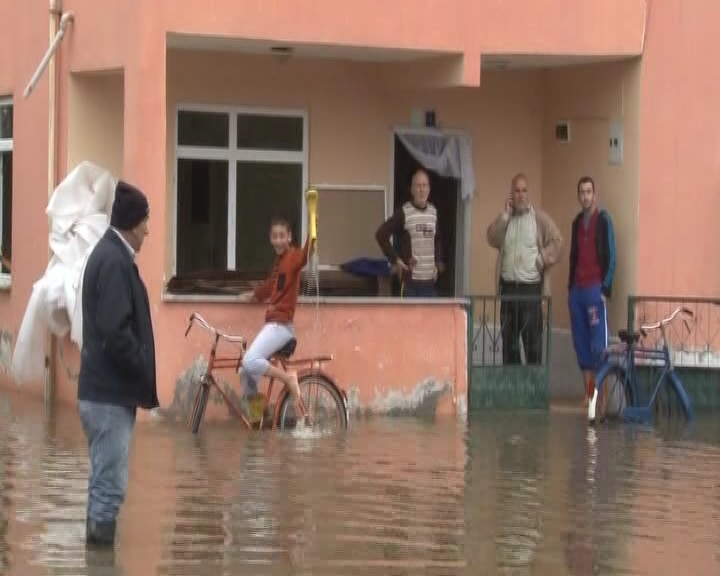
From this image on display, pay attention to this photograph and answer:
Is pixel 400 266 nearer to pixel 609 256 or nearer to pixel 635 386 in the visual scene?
pixel 609 256

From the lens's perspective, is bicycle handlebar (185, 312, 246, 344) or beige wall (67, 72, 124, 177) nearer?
bicycle handlebar (185, 312, 246, 344)

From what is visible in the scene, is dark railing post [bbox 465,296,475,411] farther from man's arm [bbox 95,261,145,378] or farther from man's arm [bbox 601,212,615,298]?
man's arm [bbox 95,261,145,378]

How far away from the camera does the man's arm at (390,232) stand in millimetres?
14984

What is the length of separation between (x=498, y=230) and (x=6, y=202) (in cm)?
558

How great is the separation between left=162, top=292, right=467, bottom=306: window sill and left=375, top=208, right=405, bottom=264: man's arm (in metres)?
0.91

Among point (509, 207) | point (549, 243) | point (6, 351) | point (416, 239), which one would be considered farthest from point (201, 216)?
point (549, 243)

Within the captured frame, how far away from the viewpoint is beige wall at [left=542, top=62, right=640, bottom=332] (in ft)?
49.3

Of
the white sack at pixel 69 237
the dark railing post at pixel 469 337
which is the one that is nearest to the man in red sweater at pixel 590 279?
the dark railing post at pixel 469 337

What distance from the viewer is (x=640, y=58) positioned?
14898mm

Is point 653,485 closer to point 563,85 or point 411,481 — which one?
point 411,481

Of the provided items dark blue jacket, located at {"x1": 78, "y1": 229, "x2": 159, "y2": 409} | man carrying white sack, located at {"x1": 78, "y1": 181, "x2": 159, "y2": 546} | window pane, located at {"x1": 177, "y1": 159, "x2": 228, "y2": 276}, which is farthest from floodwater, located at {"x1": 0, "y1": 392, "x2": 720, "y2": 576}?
window pane, located at {"x1": 177, "y1": 159, "x2": 228, "y2": 276}

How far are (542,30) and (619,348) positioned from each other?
307 cm

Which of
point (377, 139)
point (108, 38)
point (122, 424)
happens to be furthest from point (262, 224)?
point (122, 424)

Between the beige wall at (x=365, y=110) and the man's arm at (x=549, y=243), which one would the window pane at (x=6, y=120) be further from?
the man's arm at (x=549, y=243)
